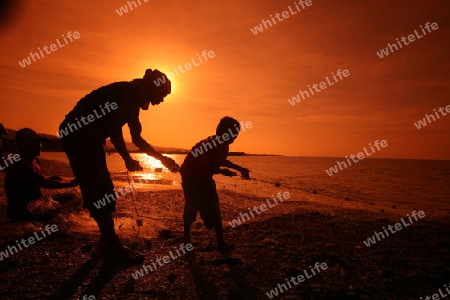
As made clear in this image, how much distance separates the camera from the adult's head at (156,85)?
3.69 metres

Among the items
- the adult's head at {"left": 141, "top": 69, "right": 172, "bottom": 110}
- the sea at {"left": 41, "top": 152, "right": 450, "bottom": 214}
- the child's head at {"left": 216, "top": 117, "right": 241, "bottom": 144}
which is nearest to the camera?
the adult's head at {"left": 141, "top": 69, "right": 172, "bottom": 110}

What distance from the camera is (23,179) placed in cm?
448

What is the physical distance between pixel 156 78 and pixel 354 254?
4387 millimetres

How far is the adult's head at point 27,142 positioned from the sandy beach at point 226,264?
48.5 inches

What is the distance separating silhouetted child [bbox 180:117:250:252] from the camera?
4488 millimetres

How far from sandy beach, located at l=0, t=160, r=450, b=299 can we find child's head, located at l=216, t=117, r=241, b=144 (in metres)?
1.99

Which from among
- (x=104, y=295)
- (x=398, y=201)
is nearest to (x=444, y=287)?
(x=104, y=295)

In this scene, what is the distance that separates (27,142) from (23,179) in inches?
25.3

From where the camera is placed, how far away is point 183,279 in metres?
3.34
